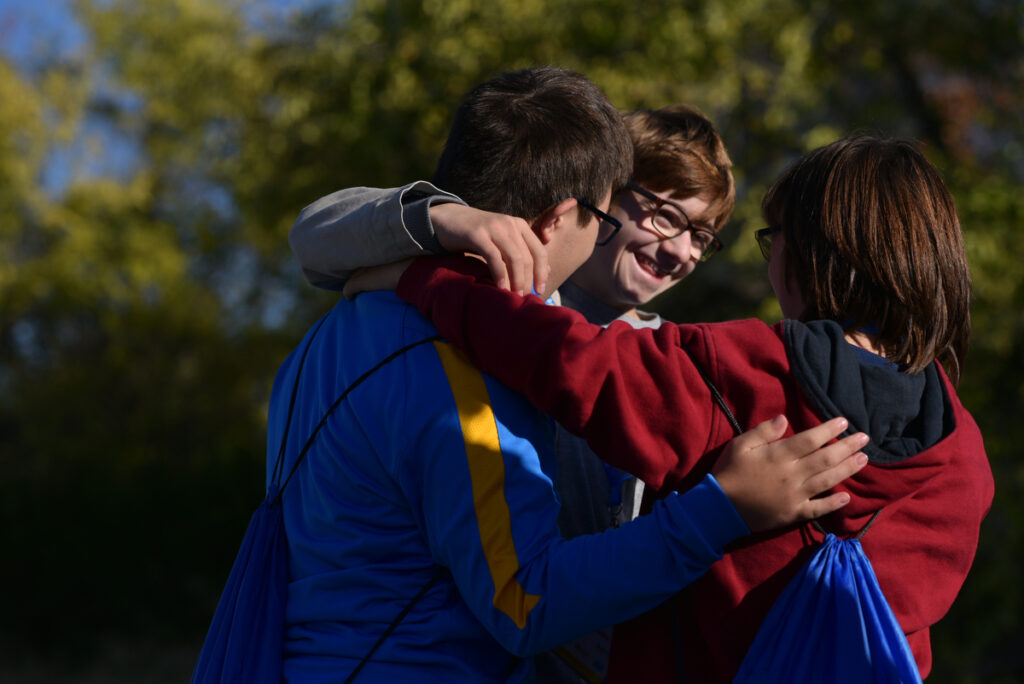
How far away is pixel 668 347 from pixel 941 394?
506 mm

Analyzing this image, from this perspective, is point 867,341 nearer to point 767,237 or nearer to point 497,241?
point 767,237

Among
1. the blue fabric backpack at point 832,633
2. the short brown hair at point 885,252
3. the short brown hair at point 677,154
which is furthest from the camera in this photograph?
the short brown hair at point 677,154

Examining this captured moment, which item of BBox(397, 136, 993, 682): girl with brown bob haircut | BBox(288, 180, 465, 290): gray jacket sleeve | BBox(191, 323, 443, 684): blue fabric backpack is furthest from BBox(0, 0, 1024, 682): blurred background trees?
BBox(191, 323, 443, 684): blue fabric backpack

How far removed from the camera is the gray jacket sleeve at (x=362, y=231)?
5.79ft

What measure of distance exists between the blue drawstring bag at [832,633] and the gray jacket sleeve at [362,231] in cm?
82

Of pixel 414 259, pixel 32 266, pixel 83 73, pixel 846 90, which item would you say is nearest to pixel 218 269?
pixel 83 73

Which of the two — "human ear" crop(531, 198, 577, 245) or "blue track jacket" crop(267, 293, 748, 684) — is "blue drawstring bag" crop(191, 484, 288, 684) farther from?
"human ear" crop(531, 198, 577, 245)

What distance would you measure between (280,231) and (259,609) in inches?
315

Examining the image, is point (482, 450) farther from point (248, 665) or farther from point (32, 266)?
point (32, 266)

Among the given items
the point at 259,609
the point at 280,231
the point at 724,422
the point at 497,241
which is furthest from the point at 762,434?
the point at 280,231

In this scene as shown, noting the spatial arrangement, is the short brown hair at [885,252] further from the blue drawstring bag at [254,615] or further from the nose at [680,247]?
the blue drawstring bag at [254,615]

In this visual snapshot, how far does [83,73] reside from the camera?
16.5 m

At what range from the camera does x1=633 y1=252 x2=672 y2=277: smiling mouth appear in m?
2.52

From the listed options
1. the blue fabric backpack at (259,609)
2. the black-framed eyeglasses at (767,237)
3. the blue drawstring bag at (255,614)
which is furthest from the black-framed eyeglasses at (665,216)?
the blue drawstring bag at (255,614)
